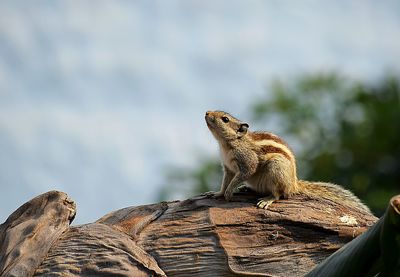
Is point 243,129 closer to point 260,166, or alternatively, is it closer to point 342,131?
point 260,166

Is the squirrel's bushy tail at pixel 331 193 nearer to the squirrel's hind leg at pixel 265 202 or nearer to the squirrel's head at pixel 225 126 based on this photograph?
the squirrel's hind leg at pixel 265 202

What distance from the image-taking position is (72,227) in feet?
22.5

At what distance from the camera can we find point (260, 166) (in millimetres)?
8336

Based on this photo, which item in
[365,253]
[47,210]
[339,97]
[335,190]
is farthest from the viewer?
[339,97]

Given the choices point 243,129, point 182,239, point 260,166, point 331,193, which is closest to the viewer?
point 182,239

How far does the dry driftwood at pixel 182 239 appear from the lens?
645cm

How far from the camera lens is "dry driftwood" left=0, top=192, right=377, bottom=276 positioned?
21.2ft

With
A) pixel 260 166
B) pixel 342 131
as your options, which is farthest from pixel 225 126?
pixel 342 131

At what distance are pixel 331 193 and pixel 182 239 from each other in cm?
162

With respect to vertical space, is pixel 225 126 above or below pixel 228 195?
above

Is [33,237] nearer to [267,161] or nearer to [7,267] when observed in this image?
[7,267]

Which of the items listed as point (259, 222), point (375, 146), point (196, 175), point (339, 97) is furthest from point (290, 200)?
point (339, 97)

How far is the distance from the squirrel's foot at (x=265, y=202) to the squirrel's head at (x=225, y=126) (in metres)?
1.67

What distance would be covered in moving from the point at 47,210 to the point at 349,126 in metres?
24.0
